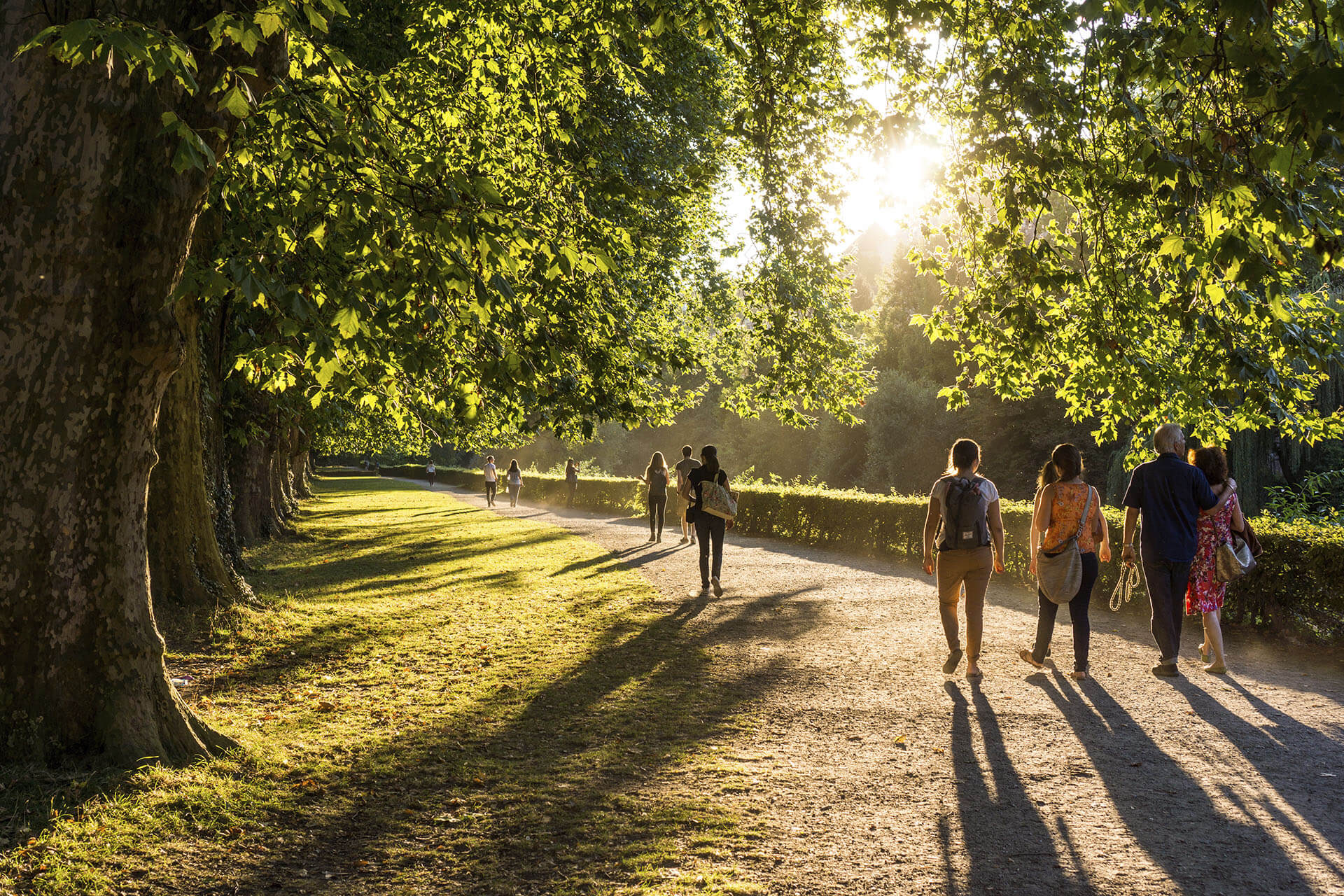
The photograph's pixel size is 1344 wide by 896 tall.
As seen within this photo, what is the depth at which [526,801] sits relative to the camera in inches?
184

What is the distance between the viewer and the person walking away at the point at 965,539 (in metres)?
6.85

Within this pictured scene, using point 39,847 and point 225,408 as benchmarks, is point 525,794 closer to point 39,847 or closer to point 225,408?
point 39,847

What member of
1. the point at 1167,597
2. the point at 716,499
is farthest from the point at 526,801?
the point at 716,499

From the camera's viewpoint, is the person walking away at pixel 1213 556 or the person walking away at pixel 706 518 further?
the person walking away at pixel 706 518

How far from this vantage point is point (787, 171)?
1009 cm

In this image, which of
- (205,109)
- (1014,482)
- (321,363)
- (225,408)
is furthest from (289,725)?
(1014,482)

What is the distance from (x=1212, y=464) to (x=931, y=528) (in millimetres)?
2515

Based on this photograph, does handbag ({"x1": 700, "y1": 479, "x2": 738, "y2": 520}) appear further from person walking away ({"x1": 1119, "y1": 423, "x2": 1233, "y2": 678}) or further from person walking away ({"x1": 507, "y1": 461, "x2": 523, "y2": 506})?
person walking away ({"x1": 507, "y1": 461, "x2": 523, "y2": 506})

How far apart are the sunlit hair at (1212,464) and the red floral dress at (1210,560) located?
189mm

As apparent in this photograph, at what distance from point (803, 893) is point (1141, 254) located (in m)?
Answer: 6.50

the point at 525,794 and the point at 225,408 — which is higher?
the point at 225,408

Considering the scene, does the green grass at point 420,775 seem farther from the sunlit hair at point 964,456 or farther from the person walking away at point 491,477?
the person walking away at point 491,477

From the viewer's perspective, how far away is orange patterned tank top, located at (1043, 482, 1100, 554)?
282 inches

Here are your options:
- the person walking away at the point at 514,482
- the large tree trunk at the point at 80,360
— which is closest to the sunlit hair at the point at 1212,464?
the large tree trunk at the point at 80,360
